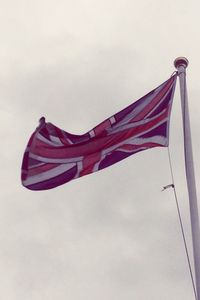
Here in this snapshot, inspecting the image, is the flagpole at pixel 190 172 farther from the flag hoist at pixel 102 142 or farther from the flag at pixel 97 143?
the flag at pixel 97 143

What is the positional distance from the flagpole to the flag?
0.51 meters

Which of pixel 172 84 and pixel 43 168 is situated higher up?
pixel 172 84

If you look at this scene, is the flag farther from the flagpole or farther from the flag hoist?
the flagpole

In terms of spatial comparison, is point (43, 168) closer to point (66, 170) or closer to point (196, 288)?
point (66, 170)

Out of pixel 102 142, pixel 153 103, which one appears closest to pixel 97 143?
pixel 102 142

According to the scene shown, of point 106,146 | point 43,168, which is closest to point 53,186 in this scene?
point 43,168

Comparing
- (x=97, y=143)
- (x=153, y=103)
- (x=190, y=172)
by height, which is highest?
(x=153, y=103)

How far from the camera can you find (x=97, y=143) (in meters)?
15.1

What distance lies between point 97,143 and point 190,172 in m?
2.99

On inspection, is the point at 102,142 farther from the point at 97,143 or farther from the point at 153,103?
the point at 153,103

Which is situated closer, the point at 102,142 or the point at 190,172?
the point at 190,172

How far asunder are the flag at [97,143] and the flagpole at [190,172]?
514 millimetres

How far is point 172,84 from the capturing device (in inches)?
611

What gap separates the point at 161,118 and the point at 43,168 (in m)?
3.85
